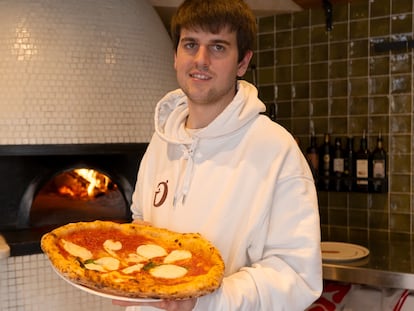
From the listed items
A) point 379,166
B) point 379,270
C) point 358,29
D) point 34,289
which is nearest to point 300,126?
point 379,166

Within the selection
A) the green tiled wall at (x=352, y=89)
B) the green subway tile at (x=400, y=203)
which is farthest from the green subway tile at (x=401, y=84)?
the green subway tile at (x=400, y=203)

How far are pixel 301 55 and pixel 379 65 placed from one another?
471 mm

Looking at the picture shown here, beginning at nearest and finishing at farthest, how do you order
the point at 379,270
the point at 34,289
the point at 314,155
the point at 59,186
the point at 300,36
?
the point at 34,289 < the point at 379,270 < the point at 59,186 < the point at 314,155 < the point at 300,36

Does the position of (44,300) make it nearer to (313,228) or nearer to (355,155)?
(313,228)

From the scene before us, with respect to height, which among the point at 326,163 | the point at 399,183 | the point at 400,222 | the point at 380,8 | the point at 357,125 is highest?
the point at 380,8

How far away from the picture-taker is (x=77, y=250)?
3.58ft

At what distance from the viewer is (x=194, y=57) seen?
1169 millimetres

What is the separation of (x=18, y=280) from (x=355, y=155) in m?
1.81

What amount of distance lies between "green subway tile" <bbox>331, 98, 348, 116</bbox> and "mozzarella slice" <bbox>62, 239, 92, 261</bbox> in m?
1.97

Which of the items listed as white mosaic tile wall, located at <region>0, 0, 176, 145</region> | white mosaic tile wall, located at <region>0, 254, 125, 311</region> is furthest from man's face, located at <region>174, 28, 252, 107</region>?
white mosaic tile wall, located at <region>0, 254, 125, 311</region>

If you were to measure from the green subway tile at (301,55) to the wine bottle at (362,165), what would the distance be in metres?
0.59

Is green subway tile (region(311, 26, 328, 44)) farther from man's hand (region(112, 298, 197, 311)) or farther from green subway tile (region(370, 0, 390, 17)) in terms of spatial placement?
man's hand (region(112, 298, 197, 311))

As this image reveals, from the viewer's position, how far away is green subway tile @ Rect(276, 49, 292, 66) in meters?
2.90

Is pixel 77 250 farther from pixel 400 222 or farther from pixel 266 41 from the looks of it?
pixel 266 41
